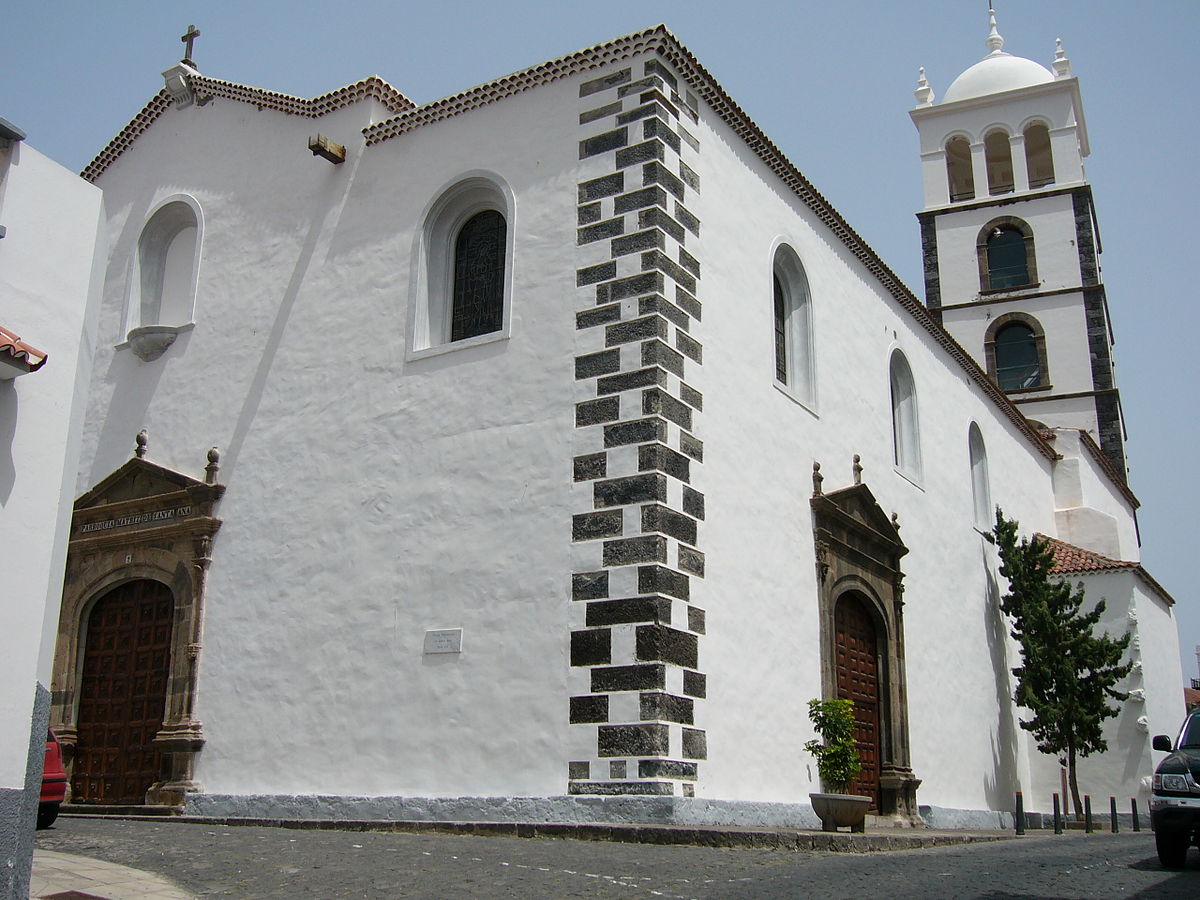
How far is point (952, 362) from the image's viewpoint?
19.7 metres

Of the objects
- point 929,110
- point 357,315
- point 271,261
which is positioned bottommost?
point 357,315

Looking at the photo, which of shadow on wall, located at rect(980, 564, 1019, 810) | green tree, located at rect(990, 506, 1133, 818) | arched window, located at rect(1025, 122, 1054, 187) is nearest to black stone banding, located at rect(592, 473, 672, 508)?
shadow on wall, located at rect(980, 564, 1019, 810)

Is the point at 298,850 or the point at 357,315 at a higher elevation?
the point at 357,315

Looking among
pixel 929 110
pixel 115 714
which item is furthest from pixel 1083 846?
pixel 929 110

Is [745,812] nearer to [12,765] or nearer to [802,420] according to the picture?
[802,420]

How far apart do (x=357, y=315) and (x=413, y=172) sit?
1591 millimetres

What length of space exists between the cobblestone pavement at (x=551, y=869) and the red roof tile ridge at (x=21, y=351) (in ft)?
9.38

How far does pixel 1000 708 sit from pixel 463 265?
1094cm

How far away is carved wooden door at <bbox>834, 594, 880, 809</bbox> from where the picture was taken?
14062mm

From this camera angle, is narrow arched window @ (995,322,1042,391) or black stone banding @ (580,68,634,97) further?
narrow arched window @ (995,322,1042,391)

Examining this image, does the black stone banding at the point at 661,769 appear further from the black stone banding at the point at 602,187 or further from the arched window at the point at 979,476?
the arched window at the point at 979,476

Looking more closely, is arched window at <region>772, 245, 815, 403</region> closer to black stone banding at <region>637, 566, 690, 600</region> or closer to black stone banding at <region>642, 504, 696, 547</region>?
black stone banding at <region>642, 504, 696, 547</region>

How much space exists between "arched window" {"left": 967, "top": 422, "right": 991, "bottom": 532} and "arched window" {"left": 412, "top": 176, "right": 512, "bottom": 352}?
32.8 ft

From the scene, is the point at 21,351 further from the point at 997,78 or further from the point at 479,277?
the point at 997,78
